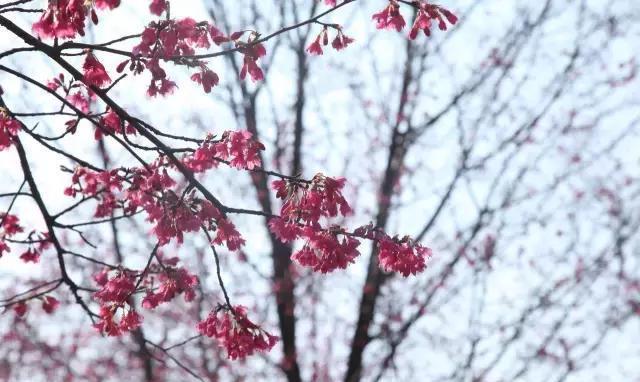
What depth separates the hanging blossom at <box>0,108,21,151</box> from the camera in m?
3.68

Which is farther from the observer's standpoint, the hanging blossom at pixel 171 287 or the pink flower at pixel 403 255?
the hanging blossom at pixel 171 287

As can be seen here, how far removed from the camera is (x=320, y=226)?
12.1ft

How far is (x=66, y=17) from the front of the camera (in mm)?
3098

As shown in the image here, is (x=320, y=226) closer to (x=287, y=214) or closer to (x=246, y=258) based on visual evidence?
(x=287, y=214)

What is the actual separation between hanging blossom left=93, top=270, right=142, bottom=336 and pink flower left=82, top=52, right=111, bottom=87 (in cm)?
128

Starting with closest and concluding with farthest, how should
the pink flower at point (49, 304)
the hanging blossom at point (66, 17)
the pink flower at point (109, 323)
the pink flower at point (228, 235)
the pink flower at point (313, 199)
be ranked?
the hanging blossom at point (66, 17), the pink flower at point (313, 199), the pink flower at point (228, 235), the pink flower at point (109, 323), the pink flower at point (49, 304)

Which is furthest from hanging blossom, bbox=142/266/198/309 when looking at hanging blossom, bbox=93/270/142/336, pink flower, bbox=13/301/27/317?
pink flower, bbox=13/301/27/317

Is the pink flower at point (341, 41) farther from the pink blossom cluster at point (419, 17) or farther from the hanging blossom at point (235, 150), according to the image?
the hanging blossom at point (235, 150)

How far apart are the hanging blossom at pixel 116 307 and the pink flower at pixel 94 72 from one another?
4.21 feet

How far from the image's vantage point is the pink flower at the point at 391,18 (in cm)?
388

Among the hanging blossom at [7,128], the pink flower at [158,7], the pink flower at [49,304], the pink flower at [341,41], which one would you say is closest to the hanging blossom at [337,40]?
the pink flower at [341,41]

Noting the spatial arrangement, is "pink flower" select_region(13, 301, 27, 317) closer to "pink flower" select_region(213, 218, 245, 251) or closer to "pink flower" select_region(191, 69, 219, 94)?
"pink flower" select_region(213, 218, 245, 251)

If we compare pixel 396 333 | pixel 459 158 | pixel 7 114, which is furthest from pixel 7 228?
pixel 459 158

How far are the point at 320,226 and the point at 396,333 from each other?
5.32 m
